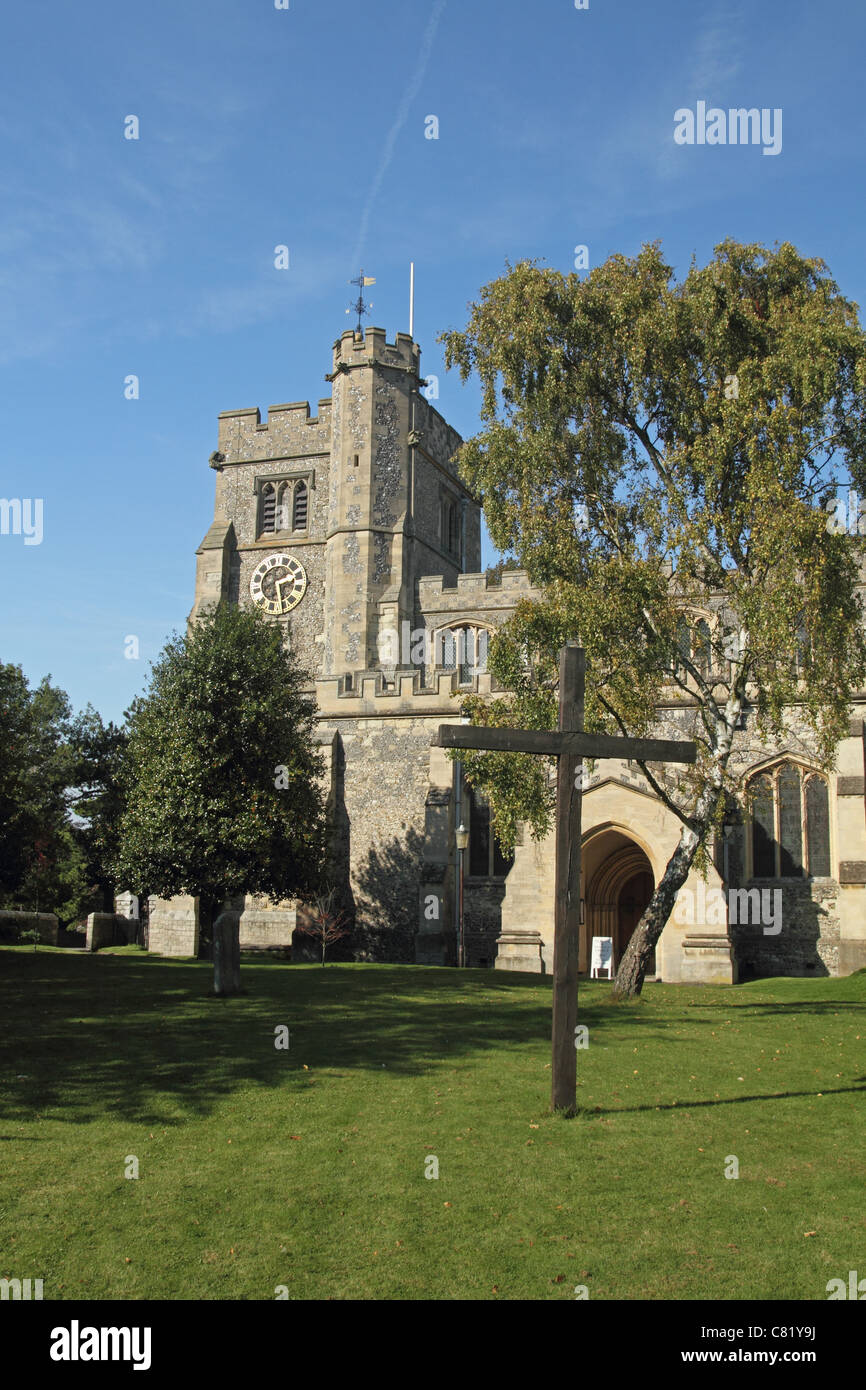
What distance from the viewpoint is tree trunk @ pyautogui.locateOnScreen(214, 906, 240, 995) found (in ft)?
51.8

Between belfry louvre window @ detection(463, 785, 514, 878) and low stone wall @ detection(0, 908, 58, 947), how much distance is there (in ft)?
48.8

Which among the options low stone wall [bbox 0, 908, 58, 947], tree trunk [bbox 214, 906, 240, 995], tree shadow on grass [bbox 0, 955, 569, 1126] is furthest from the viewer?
low stone wall [bbox 0, 908, 58, 947]

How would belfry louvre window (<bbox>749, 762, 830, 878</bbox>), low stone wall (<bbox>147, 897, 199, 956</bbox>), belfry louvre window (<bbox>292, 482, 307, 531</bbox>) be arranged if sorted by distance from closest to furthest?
belfry louvre window (<bbox>749, 762, 830, 878</bbox>)
low stone wall (<bbox>147, 897, 199, 956</bbox>)
belfry louvre window (<bbox>292, 482, 307, 531</bbox>)

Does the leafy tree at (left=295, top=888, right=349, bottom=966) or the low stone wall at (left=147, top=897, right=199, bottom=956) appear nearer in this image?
the leafy tree at (left=295, top=888, right=349, bottom=966)

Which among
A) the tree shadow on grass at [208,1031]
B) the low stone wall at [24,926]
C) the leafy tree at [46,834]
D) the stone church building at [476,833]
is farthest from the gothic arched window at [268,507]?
the tree shadow on grass at [208,1031]

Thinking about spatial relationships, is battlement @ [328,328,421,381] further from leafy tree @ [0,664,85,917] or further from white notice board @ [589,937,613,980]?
white notice board @ [589,937,613,980]

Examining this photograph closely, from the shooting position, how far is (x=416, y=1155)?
8234mm

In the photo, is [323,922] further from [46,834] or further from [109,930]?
[109,930]

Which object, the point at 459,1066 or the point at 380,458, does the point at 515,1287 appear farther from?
the point at 380,458

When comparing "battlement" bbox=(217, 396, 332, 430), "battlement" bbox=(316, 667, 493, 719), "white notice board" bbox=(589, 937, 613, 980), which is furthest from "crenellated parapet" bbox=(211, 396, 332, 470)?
"white notice board" bbox=(589, 937, 613, 980)

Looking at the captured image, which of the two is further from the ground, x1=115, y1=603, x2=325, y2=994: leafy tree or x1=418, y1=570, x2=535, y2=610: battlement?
x1=418, y1=570, x2=535, y2=610: battlement
